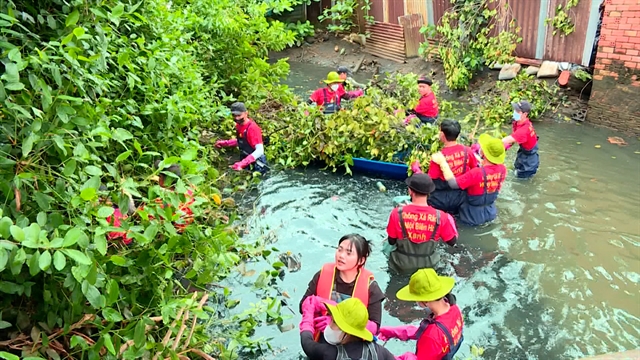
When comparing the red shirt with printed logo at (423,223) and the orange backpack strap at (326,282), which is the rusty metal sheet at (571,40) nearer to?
the red shirt with printed logo at (423,223)

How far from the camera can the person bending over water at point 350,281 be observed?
3949mm

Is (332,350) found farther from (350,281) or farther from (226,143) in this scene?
(226,143)

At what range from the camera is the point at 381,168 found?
323 inches

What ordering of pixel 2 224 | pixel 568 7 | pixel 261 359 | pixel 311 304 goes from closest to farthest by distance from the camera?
pixel 2 224
pixel 311 304
pixel 261 359
pixel 568 7

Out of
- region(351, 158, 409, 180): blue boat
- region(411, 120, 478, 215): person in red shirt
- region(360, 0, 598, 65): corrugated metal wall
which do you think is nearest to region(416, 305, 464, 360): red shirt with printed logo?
region(411, 120, 478, 215): person in red shirt

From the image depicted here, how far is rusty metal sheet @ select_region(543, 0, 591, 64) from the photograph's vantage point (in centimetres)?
1084

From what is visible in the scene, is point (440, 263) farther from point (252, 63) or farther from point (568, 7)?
point (568, 7)

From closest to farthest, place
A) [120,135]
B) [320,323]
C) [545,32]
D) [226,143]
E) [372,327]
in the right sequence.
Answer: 1. [120,135]
2. [320,323]
3. [372,327]
4. [226,143]
5. [545,32]

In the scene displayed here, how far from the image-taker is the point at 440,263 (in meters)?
6.02

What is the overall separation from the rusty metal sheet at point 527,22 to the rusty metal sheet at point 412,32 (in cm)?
408

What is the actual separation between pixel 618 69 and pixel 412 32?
7644mm

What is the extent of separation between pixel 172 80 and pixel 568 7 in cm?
955

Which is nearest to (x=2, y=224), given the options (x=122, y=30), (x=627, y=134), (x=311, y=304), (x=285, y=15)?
(x=311, y=304)

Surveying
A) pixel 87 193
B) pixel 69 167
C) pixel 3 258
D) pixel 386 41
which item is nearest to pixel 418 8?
pixel 386 41
